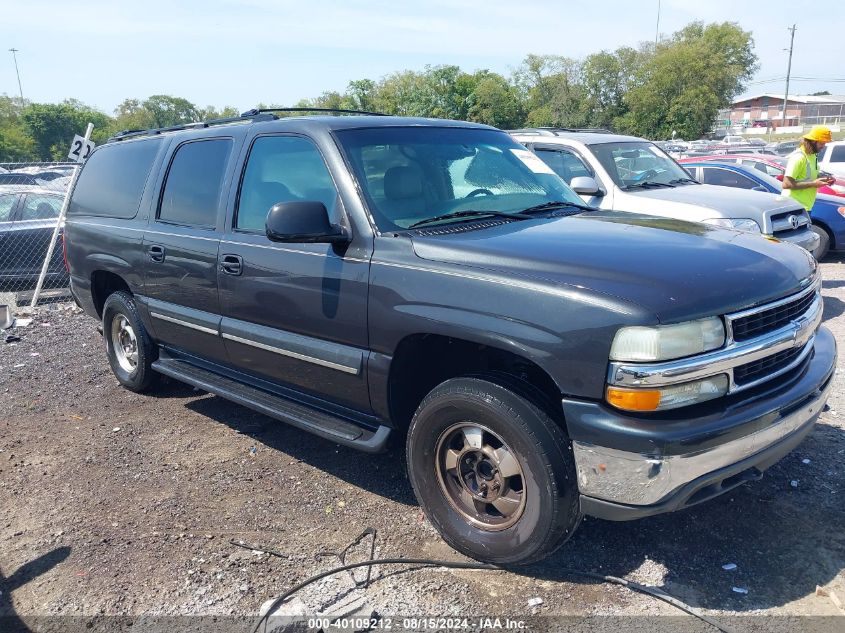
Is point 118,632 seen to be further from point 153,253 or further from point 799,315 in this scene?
point 799,315

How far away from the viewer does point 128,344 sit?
5.82 meters

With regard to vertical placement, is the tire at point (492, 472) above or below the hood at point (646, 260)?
below

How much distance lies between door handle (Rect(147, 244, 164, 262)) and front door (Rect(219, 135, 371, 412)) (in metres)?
0.77

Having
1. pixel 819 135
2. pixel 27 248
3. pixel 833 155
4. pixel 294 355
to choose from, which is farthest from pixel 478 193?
pixel 833 155

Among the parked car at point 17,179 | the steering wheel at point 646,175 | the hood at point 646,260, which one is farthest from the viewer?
the parked car at point 17,179

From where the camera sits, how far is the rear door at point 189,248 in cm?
441

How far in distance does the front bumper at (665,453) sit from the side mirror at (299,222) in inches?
A: 57.7

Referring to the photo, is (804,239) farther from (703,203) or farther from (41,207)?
(41,207)

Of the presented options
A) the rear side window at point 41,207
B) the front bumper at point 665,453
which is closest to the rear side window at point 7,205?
the rear side window at point 41,207

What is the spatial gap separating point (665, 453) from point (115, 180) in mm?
4720

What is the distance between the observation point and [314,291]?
12.1 feet

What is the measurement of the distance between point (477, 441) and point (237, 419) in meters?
2.67

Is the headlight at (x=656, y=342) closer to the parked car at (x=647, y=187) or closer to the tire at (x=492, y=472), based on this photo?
the tire at (x=492, y=472)

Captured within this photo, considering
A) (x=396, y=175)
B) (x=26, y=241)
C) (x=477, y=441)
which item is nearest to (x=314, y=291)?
(x=396, y=175)
